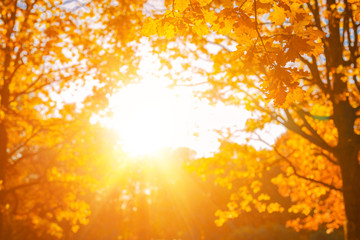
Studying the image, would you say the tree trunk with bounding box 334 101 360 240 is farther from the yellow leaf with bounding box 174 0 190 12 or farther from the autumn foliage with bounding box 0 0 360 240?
the yellow leaf with bounding box 174 0 190 12

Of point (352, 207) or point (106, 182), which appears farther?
point (106, 182)

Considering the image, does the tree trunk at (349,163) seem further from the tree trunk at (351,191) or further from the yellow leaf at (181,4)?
the yellow leaf at (181,4)

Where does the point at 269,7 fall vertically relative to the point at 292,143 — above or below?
below

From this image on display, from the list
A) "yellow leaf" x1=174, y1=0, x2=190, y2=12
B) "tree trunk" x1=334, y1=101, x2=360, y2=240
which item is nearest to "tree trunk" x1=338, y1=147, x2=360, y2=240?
"tree trunk" x1=334, y1=101, x2=360, y2=240

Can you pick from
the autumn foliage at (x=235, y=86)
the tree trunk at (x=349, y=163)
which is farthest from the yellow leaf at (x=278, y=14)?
the tree trunk at (x=349, y=163)

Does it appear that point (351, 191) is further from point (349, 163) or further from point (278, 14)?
point (278, 14)

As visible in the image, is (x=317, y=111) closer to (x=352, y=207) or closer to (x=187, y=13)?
(x=352, y=207)

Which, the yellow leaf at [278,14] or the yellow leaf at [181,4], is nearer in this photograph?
the yellow leaf at [278,14]

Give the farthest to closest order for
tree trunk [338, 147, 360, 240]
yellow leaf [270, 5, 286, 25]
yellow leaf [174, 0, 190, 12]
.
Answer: tree trunk [338, 147, 360, 240] → yellow leaf [174, 0, 190, 12] → yellow leaf [270, 5, 286, 25]

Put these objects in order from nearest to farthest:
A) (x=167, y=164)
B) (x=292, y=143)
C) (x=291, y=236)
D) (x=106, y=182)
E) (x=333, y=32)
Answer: (x=333, y=32) < (x=106, y=182) < (x=292, y=143) < (x=291, y=236) < (x=167, y=164)

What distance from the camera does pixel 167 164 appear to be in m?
34.0

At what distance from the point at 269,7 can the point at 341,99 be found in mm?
5805

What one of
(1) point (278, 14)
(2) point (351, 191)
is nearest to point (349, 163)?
(2) point (351, 191)

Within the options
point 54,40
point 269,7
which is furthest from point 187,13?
point 54,40
